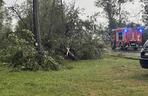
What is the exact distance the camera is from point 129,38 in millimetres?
50625

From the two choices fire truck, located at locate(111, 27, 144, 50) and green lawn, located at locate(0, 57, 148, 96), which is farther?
fire truck, located at locate(111, 27, 144, 50)

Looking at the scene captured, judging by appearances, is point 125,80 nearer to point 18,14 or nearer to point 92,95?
point 92,95

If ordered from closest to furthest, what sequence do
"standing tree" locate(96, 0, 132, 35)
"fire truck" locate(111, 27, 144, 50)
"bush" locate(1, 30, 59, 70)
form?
"bush" locate(1, 30, 59, 70) < "fire truck" locate(111, 27, 144, 50) < "standing tree" locate(96, 0, 132, 35)

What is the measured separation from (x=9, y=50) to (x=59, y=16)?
10.00m

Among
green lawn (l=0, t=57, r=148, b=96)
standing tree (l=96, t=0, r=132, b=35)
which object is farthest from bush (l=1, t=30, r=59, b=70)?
standing tree (l=96, t=0, r=132, b=35)

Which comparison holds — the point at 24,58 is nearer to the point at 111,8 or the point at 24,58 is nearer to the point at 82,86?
the point at 82,86

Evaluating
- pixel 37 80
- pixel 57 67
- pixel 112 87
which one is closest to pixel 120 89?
pixel 112 87

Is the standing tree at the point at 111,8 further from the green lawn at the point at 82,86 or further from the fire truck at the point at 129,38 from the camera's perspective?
the green lawn at the point at 82,86

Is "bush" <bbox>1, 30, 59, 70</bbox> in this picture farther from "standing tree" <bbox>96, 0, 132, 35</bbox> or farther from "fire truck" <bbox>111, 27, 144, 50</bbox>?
"standing tree" <bbox>96, 0, 132, 35</bbox>

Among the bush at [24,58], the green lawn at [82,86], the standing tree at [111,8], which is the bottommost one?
the green lawn at [82,86]

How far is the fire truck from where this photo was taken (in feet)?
164

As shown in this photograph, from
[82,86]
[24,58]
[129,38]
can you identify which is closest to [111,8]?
[129,38]

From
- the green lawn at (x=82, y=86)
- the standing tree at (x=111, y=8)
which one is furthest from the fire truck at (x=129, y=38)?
the green lawn at (x=82, y=86)

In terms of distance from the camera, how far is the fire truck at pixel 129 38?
49.9 metres
